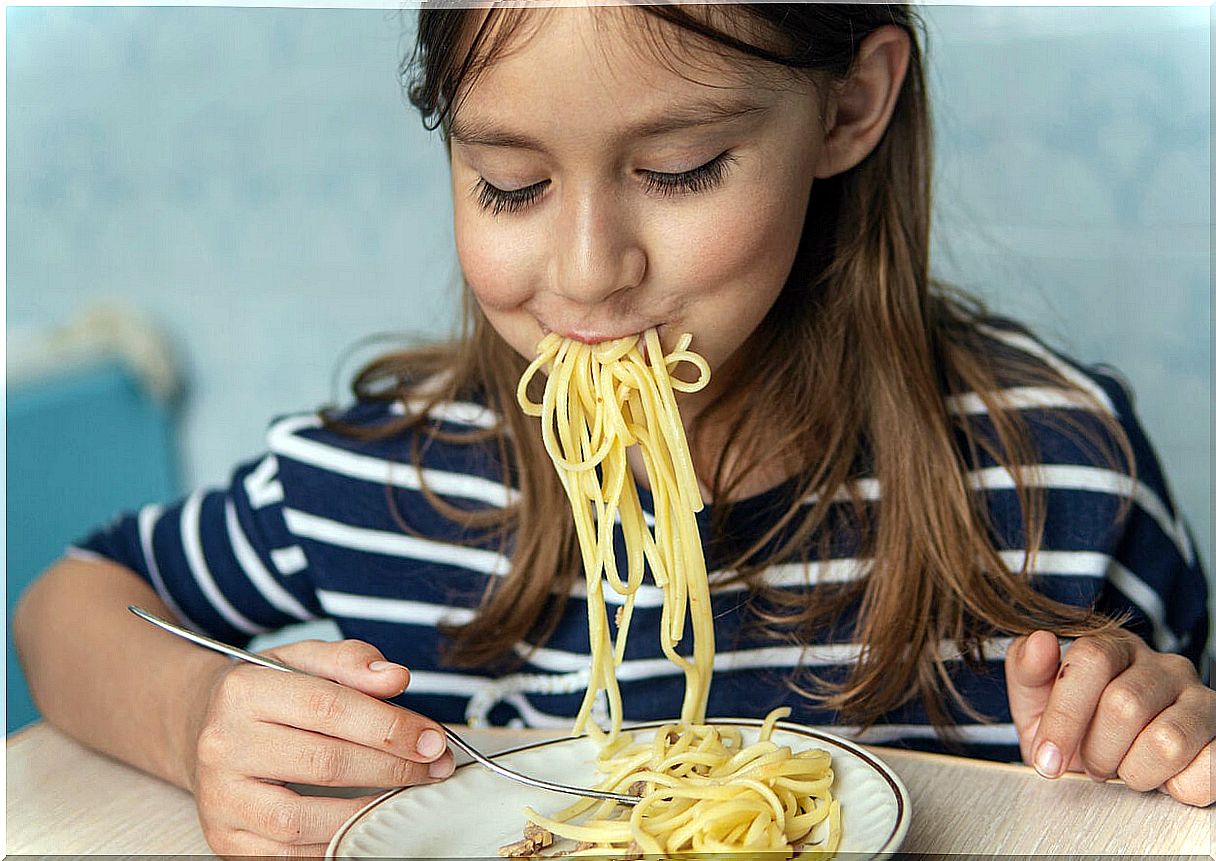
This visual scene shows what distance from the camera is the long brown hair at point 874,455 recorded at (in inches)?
39.3

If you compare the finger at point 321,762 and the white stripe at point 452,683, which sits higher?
the finger at point 321,762

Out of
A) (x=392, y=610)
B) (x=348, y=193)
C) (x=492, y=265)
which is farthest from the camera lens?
(x=348, y=193)

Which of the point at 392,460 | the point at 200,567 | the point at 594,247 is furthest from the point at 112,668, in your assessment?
the point at 594,247

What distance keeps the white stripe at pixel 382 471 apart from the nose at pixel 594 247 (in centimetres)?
42

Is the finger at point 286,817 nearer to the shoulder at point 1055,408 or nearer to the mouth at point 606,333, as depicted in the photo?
the mouth at point 606,333

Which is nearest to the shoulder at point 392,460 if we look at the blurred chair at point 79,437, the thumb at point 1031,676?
the thumb at point 1031,676

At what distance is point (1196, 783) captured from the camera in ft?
2.42

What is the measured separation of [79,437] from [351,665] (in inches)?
67.4

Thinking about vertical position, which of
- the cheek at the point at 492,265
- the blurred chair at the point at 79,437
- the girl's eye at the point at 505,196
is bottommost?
the blurred chair at the point at 79,437

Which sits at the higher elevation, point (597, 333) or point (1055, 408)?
point (597, 333)

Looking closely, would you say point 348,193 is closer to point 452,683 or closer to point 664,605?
point 452,683

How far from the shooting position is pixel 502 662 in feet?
3.69

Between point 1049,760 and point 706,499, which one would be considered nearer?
point 1049,760

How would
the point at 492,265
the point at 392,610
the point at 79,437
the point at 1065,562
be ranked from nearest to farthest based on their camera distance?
the point at 492,265 → the point at 1065,562 → the point at 392,610 → the point at 79,437
